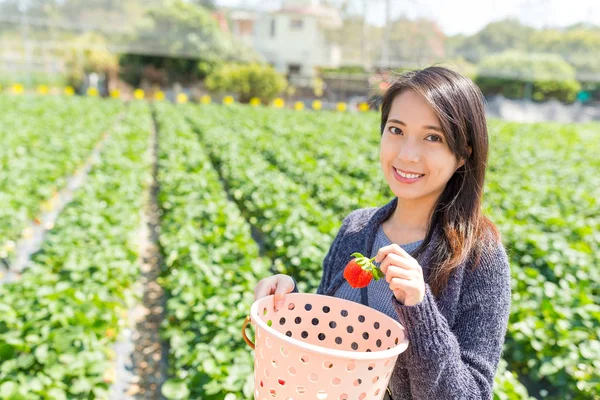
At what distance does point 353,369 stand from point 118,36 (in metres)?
32.4

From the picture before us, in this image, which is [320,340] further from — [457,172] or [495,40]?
[495,40]

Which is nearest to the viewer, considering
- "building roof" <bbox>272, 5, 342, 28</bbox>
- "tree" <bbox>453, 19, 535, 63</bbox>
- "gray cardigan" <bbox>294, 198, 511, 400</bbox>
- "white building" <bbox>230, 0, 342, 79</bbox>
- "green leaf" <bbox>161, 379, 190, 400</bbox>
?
"gray cardigan" <bbox>294, 198, 511, 400</bbox>

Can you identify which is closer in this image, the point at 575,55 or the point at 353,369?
the point at 353,369

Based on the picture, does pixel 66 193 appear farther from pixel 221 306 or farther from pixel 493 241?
pixel 493 241

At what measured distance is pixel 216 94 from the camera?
31.2 metres

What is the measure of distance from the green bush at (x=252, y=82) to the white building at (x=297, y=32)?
232 inches

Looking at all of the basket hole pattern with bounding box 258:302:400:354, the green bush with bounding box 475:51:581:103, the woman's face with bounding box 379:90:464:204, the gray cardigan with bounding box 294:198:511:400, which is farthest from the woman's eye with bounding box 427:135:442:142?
the green bush with bounding box 475:51:581:103

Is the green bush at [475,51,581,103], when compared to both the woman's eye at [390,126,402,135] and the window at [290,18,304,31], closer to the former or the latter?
the window at [290,18,304,31]

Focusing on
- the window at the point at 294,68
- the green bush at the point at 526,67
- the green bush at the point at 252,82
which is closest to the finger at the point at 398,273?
the green bush at the point at 252,82

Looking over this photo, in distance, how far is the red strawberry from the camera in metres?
1.16

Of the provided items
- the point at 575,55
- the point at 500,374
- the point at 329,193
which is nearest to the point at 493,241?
the point at 500,374

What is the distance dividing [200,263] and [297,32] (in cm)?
3380

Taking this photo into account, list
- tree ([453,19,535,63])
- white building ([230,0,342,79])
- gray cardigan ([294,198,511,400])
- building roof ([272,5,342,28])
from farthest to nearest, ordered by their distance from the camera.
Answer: building roof ([272,5,342,28]), white building ([230,0,342,79]), tree ([453,19,535,63]), gray cardigan ([294,198,511,400])

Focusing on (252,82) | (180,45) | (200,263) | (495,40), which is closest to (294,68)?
(180,45)
